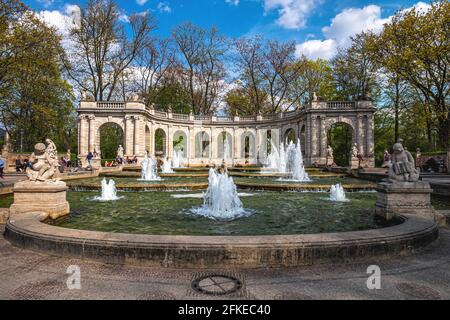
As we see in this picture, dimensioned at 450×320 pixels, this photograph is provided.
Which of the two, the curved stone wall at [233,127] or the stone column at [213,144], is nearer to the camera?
the curved stone wall at [233,127]

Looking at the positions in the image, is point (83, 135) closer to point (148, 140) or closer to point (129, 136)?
point (129, 136)

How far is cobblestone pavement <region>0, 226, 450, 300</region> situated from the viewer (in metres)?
3.55

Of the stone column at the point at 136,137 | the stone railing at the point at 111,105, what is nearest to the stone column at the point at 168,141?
the stone column at the point at 136,137

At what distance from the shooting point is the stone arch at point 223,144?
151ft

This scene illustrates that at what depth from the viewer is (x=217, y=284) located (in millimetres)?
3871

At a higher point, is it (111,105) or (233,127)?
(111,105)

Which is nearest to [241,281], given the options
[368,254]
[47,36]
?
[368,254]

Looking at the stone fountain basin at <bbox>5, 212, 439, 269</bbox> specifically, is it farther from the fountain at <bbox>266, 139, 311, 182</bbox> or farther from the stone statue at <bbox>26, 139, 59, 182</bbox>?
the fountain at <bbox>266, 139, 311, 182</bbox>

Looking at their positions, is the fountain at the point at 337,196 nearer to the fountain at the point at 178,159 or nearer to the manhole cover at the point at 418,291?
the manhole cover at the point at 418,291

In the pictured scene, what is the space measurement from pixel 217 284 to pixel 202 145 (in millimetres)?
44177

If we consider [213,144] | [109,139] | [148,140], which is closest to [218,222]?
[148,140]

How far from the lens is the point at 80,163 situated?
114ft

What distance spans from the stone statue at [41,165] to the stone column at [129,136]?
29383 mm

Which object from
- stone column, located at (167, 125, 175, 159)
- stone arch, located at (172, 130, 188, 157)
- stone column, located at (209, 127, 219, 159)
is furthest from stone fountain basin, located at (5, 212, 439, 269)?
stone column, located at (209, 127, 219, 159)
